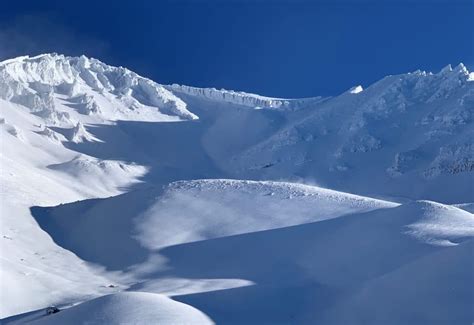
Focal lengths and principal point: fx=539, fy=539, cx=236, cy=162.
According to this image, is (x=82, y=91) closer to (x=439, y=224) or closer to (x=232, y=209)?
(x=232, y=209)

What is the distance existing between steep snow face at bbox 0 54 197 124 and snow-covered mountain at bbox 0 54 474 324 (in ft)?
8.10

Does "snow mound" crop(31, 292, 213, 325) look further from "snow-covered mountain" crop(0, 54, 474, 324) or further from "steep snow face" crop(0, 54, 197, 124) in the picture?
"steep snow face" crop(0, 54, 197, 124)

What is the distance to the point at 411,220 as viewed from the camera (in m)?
39.5

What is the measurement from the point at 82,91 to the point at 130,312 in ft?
468

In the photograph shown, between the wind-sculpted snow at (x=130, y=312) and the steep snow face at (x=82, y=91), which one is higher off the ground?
the steep snow face at (x=82, y=91)

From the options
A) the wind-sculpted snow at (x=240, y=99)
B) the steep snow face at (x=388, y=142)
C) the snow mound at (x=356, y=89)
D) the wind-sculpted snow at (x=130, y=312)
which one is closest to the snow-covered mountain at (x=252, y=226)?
the wind-sculpted snow at (x=130, y=312)

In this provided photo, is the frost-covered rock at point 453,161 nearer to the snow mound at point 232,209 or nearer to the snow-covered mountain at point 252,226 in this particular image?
the snow-covered mountain at point 252,226

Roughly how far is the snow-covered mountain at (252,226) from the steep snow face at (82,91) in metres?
2.47

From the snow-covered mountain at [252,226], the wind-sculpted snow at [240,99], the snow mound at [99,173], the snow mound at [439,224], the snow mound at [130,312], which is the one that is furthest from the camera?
the wind-sculpted snow at [240,99]

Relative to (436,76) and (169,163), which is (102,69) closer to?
(169,163)

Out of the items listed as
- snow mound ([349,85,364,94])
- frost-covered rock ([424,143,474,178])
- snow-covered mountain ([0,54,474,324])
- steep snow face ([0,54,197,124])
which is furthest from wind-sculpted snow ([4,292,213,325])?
snow mound ([349,85,364,94])

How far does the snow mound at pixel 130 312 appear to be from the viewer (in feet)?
75.7

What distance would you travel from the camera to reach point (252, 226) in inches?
1736

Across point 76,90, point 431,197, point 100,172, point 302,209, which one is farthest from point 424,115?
point 76,90
